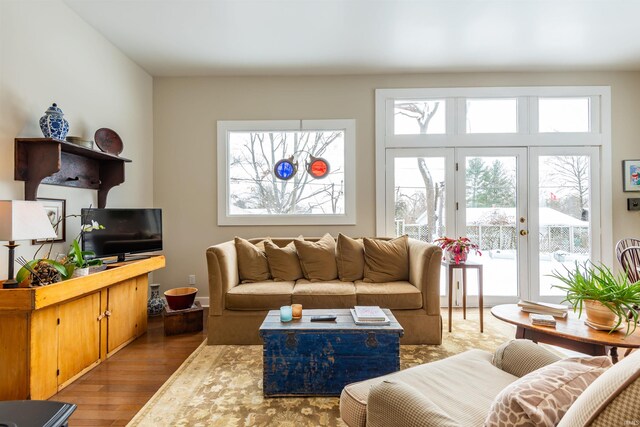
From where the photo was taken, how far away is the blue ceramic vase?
2285 mm

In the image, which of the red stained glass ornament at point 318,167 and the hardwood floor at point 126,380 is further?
the red stained glass ornament at point 318,167

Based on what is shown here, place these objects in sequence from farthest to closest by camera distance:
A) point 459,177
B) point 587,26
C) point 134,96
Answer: point 459,177 → point 134,96 → point 587,26

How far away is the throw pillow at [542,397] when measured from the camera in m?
0.77

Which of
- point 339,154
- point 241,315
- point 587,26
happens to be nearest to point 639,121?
point 587,26

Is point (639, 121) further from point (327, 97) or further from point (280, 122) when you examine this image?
point (280, 122)

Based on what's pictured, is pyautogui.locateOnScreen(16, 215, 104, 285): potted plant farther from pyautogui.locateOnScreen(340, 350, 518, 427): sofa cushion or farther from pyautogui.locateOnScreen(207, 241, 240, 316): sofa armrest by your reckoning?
pyautogui.locateOnScreen(340, 350, 518, 427): sofa cushion

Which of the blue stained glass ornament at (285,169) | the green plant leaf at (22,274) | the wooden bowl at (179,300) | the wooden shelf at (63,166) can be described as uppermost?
the blue stained glass ornament at (285,169)

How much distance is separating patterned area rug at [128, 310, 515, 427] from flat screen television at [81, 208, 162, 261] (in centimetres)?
120

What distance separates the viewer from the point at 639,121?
391cm

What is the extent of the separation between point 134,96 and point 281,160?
1837mm

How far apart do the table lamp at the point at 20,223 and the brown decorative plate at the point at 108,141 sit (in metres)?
1.22

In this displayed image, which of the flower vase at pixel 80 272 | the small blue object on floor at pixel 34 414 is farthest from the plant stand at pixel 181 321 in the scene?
the small blue object on floor at pixel 34 414

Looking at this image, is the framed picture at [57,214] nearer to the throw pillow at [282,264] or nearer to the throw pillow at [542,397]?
the throw pillow at [282,264]

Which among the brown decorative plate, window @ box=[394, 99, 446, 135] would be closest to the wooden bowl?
the brown decorative plate
